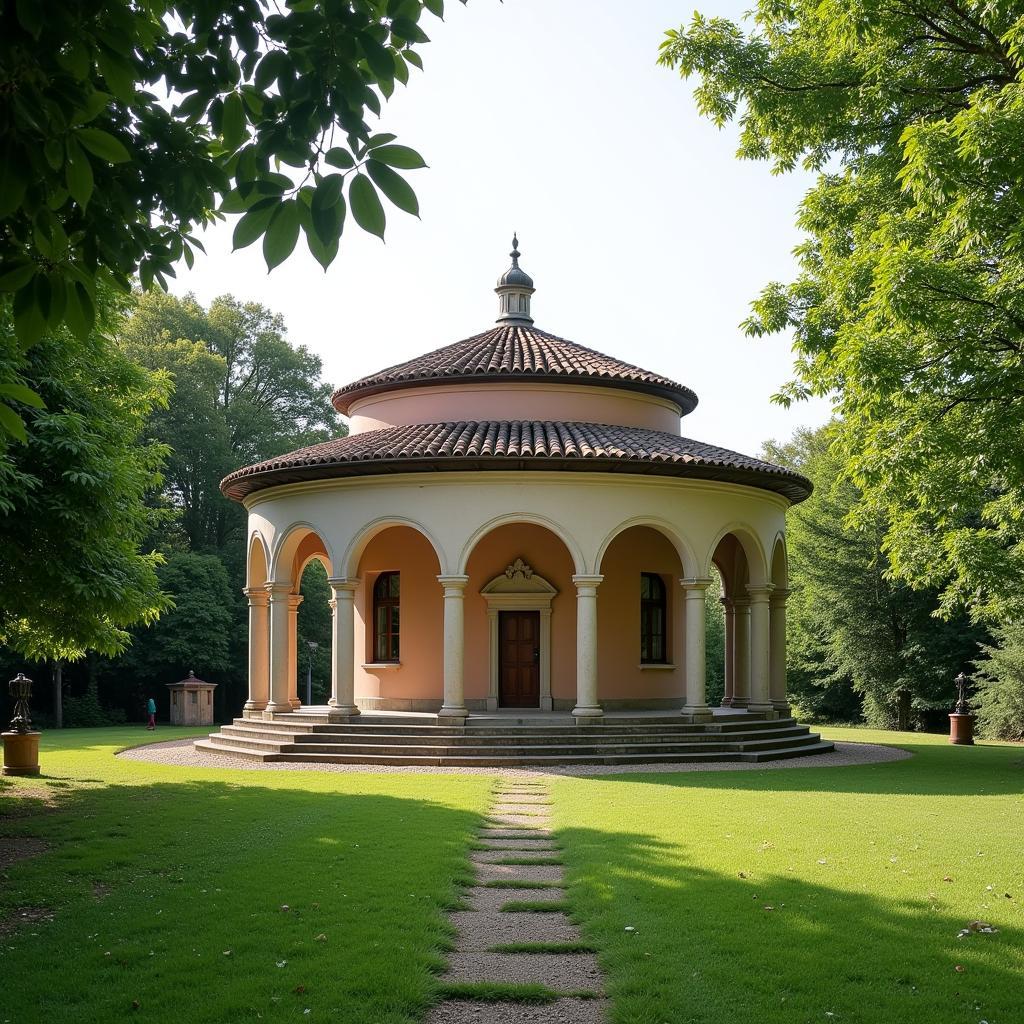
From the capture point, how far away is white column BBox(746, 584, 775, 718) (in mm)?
21469

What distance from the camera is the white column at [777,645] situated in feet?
77.4

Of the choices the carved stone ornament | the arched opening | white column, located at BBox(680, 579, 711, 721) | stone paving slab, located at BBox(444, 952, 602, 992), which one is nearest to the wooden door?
the carved stone ornament

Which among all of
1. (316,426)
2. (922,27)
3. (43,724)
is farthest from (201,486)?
(922,27)

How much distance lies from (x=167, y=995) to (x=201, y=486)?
39.8 meters

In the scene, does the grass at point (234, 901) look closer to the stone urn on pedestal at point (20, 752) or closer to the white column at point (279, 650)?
the stone urn on pedestal at point (20, 752)

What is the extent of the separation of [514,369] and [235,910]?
16.0m

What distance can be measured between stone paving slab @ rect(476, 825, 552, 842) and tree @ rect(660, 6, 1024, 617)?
535cm

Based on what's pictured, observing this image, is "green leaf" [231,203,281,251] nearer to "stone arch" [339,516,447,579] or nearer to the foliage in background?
"stone arch" [339,516,447,579]

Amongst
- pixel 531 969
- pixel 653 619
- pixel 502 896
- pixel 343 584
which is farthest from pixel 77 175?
pixel 653 619

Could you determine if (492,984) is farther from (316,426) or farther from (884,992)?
(316,426)

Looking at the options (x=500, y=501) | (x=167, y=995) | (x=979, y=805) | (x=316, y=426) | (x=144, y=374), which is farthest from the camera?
(x=316, y=426)

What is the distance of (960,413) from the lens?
1214 cm

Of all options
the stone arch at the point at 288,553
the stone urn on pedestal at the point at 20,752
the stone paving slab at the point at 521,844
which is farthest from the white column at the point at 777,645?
the stone urn on pedestal at the point at 20,752

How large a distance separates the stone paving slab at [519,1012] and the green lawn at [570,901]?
12 centimetres
